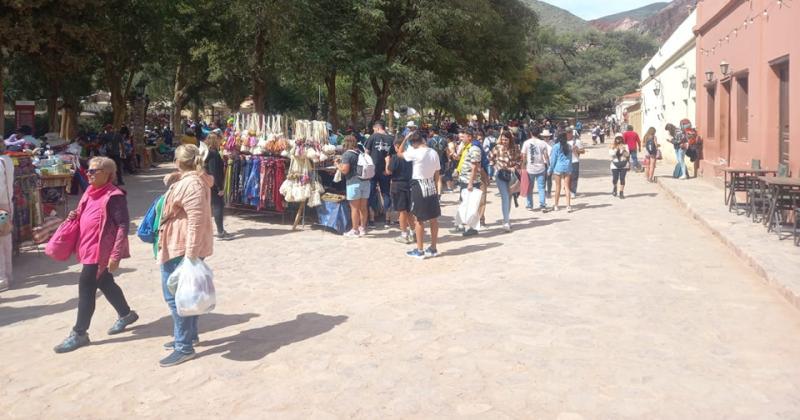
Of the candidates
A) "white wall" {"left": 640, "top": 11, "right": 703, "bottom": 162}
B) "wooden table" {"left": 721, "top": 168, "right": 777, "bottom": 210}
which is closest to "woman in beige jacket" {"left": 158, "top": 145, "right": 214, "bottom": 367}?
"wooden table" {"left": 721, "top": 168, "right": 777, "bottom": 210}

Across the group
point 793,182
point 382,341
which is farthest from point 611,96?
point 382,341

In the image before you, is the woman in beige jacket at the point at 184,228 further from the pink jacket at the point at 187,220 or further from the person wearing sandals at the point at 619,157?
the person wearing sandals at the point at 619,157

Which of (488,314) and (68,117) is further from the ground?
(68,117)

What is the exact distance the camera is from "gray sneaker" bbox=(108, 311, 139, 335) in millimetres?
6438

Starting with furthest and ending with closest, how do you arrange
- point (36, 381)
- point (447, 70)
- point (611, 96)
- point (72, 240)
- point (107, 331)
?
point (611, 96), point (447, 70), point (107, 331), point (72, 240), point (36, 381)

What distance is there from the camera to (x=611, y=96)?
3093 inches

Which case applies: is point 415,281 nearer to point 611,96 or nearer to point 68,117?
point 68,117

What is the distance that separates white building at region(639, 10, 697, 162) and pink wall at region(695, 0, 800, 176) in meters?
3.06

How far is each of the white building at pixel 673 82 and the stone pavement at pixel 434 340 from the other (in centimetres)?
1516

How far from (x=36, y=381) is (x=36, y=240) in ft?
15.0

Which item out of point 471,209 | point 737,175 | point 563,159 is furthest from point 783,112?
point 471,209

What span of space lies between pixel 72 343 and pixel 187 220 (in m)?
1.52

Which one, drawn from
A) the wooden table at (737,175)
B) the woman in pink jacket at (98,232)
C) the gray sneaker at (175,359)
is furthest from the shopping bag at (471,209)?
the gray sneaker at (175,359)

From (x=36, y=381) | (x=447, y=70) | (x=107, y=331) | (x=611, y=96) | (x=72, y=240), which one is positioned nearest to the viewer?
(x=36, y=381)
